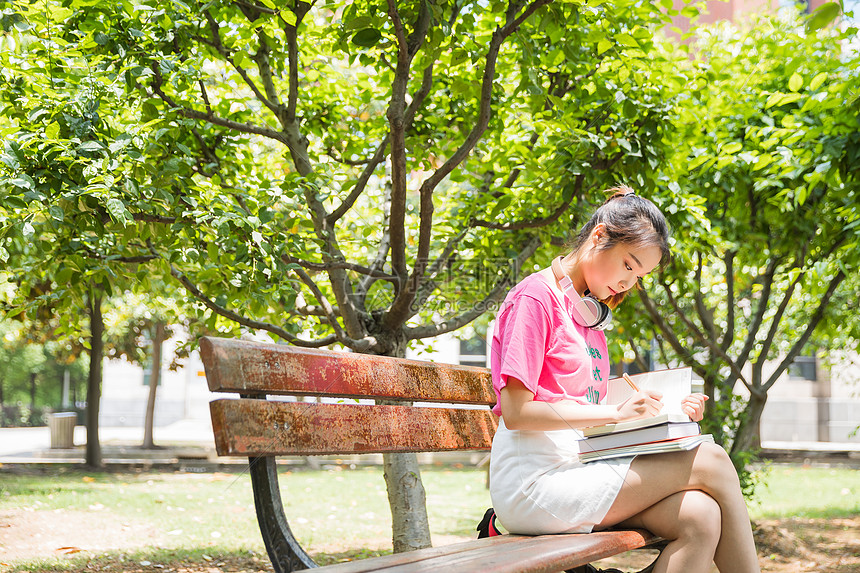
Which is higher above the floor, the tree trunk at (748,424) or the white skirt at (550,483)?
the white skirt at (550,483)

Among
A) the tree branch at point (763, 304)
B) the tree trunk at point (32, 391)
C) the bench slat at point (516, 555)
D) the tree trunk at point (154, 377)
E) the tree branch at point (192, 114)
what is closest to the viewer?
the bench slat at point (516, 555)

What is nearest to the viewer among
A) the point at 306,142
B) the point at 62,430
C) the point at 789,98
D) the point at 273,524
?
the point at 273,524

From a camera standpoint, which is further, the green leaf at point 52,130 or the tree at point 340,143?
the tree at point 340,143

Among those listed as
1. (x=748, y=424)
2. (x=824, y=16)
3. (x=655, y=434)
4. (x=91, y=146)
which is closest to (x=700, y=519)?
(x=655, y=434)

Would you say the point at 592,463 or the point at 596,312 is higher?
the point at 596,312

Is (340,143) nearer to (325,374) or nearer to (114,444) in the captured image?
(325,374)

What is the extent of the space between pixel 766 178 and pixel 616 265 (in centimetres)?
401

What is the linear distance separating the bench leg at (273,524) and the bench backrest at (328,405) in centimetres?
9

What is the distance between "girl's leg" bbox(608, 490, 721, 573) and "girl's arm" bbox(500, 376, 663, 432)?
25 centimetres

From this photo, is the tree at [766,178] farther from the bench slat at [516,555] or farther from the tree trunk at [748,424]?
the bench slat at [516,555]

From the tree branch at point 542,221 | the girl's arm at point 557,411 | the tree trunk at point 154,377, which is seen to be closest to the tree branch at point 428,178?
the tree branch at point 542,221

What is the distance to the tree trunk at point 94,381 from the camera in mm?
10531

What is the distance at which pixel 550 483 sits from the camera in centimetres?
214

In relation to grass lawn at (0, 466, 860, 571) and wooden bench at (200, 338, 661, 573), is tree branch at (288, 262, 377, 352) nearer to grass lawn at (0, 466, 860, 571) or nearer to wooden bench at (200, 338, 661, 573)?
wooden bench at (200, 338, 661, 573)
